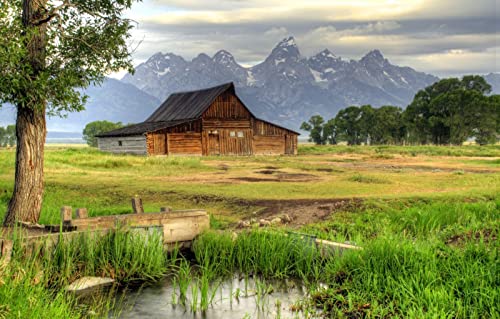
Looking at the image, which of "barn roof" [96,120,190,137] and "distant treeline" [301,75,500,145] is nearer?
"barn roof" [96,120,190,137]

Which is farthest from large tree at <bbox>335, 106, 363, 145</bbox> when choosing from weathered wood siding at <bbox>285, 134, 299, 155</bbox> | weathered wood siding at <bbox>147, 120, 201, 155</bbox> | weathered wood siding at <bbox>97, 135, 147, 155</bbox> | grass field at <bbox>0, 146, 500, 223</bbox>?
grass field at <bbox>0, 146, 500, 223</bbox>

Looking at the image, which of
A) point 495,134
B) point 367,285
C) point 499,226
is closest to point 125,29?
point 367,285

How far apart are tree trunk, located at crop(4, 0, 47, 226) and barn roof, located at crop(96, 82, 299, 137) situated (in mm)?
38459

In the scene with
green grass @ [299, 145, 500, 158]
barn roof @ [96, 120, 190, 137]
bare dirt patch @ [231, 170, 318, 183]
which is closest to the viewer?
bare dirt patch @ [231, 170, 318, 183]

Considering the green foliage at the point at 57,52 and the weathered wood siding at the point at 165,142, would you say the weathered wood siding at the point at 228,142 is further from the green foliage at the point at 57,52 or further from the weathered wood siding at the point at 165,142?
the green foliage at the point at 57,52

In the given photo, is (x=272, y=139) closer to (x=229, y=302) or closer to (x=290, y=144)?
(x=290, y=144)

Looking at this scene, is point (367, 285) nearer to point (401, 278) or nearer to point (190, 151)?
point (401, 278)

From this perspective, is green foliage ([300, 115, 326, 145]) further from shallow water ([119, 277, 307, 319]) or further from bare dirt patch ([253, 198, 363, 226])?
shallow water ([119, 277, 307, 319])

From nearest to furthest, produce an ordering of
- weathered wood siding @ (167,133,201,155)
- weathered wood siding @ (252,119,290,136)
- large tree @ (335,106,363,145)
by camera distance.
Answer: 1. weathered wood siding @ (167,133,201,155)
2. weathered wood siding @ (252,119,290,136)
3. large tree @ (335,106,363,145)

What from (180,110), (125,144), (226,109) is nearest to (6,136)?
(180,110)

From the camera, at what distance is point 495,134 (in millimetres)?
94688

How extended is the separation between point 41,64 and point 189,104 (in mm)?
48840

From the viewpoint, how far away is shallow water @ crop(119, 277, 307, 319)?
877 cm

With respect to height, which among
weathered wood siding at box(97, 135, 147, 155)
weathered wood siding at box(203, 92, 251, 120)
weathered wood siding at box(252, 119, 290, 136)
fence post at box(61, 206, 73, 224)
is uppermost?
weathered wood siding at box(203, 92, 251, 120)
